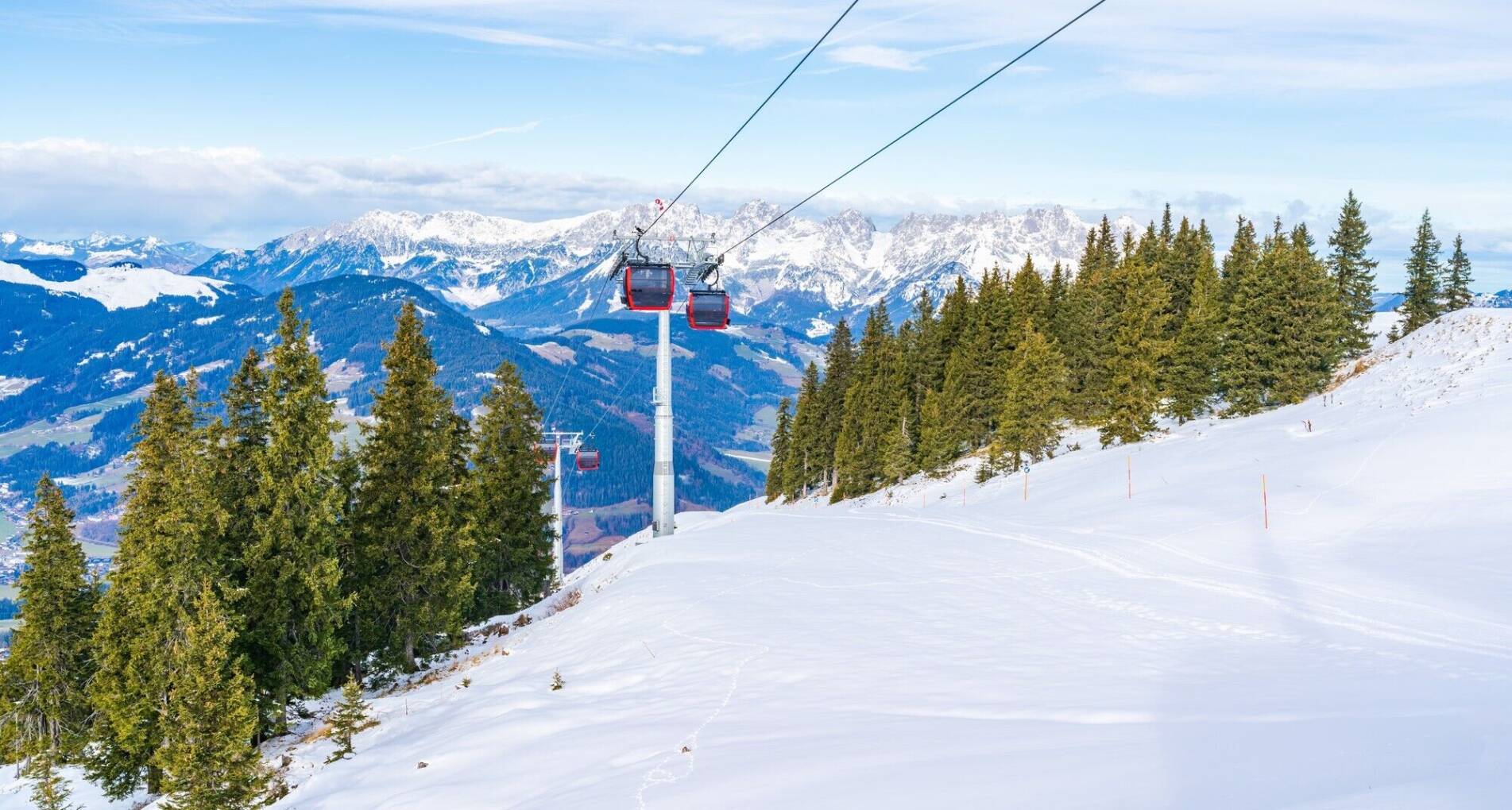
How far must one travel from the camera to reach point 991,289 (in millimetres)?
60188

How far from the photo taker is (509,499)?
38.8m

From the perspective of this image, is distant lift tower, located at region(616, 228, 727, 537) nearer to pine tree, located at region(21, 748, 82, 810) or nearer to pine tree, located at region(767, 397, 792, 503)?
pine tree, located at region(21, 748, 82, 810)

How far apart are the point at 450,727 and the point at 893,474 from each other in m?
48.4

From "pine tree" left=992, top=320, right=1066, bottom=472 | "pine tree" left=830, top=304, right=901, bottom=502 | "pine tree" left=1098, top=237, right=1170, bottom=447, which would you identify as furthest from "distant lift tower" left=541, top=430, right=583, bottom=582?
"pine tree" left=1098, top=237, right=1170, bottom=447

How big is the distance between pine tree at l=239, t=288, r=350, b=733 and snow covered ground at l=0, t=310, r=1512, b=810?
349 centimetres

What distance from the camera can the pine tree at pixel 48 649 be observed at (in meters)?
24.1

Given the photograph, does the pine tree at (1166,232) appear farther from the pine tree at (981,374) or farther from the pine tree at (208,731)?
the pine tree at (208,731)

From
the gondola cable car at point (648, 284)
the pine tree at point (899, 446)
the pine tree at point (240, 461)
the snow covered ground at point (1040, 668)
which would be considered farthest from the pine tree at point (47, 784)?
the pine tree at point (899, 446)

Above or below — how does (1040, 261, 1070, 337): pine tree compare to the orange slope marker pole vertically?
above

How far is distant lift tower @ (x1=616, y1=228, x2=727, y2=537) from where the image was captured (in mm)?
30469

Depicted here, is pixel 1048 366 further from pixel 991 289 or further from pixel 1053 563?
pixel 1053 563

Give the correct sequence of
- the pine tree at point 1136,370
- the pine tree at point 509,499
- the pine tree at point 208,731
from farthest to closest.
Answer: the pine tree at point 1136,370
the pine tree at point 509,499
the pine tree at point 208,731

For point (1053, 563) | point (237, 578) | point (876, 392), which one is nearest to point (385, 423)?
point (237, 578)

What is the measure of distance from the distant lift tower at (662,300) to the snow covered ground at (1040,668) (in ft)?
17.5
